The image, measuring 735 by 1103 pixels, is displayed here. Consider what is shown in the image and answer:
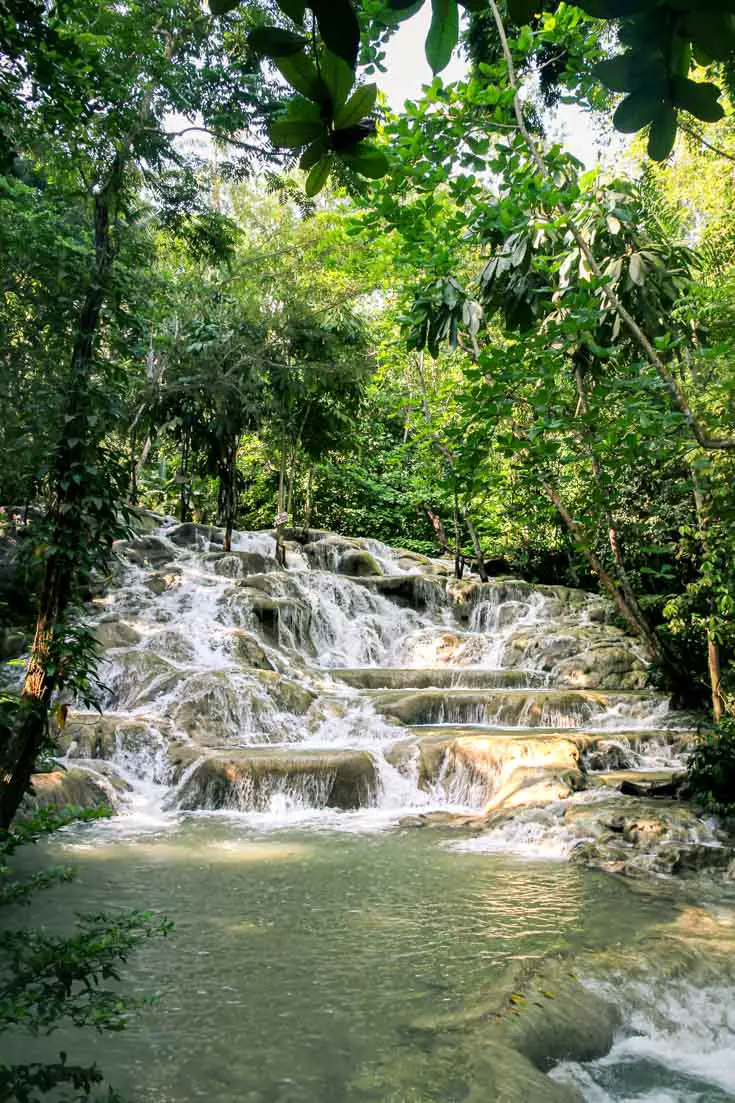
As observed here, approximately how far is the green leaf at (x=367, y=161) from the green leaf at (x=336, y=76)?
0.21 feet

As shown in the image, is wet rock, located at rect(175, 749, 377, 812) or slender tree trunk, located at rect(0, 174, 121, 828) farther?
wet rock, located at rect(175, 749, 377, 812)

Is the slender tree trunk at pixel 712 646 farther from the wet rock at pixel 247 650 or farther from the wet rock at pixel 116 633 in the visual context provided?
the wet rock at pixel 116 633

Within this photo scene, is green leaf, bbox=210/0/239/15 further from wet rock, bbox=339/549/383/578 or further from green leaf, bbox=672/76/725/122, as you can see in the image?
wet rock, bbox=339/549/383/578

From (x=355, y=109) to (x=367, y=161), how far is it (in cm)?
8

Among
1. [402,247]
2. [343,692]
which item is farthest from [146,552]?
[402,247]

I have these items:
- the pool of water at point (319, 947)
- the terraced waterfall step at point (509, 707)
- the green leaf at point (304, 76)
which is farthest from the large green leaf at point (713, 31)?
the terraced waterfall step at point (509, 707)

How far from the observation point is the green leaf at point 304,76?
72 cm

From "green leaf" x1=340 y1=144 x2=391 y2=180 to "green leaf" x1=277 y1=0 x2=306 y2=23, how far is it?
0.14 metres

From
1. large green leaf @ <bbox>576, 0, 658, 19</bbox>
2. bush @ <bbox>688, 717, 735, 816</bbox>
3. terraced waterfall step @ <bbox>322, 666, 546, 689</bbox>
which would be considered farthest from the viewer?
terraced waterfall step @ <bbox>322, 666, 546, 689</bbox>

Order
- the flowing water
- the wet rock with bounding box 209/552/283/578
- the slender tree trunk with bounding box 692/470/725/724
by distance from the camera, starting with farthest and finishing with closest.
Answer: the wet rock with bounding box 209/552/283/578
the slender tree trunk with bounding box 692/470/725/724
the flowing water

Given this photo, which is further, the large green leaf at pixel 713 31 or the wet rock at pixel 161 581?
the wet rock at pixel 161 581

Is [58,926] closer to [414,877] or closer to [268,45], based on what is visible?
[414,877]

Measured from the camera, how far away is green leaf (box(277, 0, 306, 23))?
0.69 metres

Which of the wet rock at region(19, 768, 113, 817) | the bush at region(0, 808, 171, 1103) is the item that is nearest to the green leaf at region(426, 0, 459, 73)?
the bush at region(0, 808, 171, 1103)
